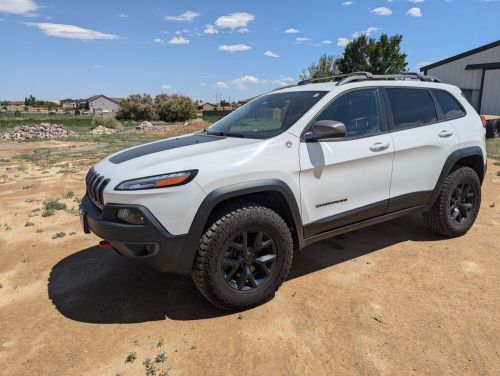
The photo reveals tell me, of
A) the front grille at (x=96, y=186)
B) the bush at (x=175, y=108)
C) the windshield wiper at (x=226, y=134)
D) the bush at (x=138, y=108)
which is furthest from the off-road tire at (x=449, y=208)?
the bush at (x=138, y=108)

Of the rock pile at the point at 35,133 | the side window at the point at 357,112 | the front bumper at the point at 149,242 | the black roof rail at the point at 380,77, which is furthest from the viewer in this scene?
the rock pile at the point at 35,133

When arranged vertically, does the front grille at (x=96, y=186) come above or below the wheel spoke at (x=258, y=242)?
above

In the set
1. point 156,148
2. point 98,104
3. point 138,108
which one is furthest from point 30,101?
point 156,148

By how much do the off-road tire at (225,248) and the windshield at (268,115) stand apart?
2.37 feet

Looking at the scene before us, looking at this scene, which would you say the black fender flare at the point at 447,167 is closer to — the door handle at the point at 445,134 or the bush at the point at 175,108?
the door handle at the point at 445,134

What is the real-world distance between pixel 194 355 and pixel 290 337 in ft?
Answer: 2.25

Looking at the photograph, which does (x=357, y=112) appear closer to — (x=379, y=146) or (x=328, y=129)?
(x=379, y=146)

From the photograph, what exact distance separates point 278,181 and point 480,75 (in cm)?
2354

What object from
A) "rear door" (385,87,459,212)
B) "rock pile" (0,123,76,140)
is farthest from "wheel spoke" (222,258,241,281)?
"rock pile" (0,123,76,140)

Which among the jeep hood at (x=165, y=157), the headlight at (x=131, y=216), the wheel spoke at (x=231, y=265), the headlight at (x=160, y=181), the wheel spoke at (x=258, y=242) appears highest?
the jeep hood at (x=165, y=157)

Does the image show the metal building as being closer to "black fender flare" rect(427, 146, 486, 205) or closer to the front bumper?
"black fender flare" rect(427, 146, 486, 205)

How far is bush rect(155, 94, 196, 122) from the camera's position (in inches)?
2388

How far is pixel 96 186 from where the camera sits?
320 cm

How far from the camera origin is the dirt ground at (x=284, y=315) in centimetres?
259
